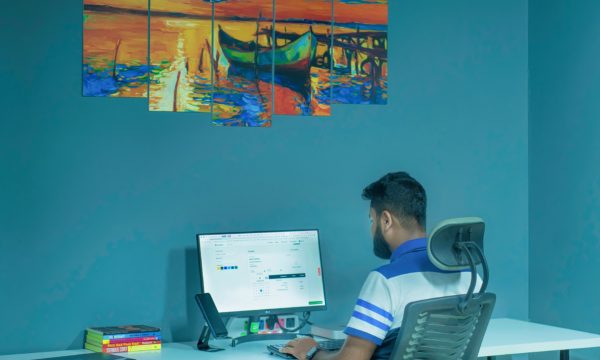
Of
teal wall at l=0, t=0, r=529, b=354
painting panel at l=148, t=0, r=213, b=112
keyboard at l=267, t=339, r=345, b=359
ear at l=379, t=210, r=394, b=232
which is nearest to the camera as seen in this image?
ear at l=379, t=210, r=394, b=232

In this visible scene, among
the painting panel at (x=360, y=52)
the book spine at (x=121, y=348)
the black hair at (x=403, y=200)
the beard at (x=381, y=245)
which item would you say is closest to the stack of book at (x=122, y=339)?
the book spine at (x=121, y=348)

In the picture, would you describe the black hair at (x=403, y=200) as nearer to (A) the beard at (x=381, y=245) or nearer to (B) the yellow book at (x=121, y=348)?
(A) the beard at (x=381, y=245)

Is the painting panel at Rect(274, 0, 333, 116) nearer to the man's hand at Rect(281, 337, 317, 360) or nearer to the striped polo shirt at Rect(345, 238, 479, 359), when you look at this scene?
the man's hand at Rect(281, 337, 317, 360)

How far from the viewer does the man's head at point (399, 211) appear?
3.00m

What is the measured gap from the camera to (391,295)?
2.75 m

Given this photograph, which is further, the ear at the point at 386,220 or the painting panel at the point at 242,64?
the painting panel at the point at 242,64

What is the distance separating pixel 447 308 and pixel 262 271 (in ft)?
4.32

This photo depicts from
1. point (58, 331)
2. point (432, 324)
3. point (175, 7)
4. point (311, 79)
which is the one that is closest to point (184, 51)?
point (175, 7)

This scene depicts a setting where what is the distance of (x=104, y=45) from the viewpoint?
3691 millimetres

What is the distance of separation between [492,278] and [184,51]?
197 cm

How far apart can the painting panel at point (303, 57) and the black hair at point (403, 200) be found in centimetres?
112

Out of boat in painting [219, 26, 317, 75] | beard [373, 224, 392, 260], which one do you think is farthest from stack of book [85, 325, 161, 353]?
boat in painting [219, 26, 317, 75]

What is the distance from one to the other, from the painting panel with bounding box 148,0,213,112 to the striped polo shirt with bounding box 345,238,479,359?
1449mm

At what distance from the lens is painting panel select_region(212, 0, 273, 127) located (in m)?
3.91
